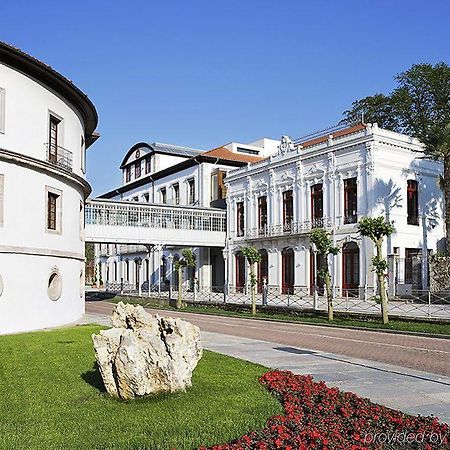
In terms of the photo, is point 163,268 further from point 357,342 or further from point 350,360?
point 350,360

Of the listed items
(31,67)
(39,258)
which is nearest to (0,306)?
(39,258)

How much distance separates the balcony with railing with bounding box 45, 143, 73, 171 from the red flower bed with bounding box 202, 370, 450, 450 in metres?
16.5

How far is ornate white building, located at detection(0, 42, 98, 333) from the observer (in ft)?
65.6

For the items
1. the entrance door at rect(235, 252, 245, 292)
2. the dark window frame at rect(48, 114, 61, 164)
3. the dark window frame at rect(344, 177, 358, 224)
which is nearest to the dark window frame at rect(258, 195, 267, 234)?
the entrance door at rect(235, 252, 245, 292)

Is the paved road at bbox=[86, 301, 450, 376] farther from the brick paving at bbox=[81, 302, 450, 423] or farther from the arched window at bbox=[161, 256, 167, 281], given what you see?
the arched window at bbox=[161, 256, 167, 281]

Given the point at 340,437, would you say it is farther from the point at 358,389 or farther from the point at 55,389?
the point at 55,389

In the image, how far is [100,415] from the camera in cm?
755

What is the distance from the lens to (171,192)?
187ft

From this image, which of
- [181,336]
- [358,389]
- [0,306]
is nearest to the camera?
[181,336]

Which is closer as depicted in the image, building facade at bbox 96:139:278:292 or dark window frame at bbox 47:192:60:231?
dark window frame at bbox 47:192:60:231

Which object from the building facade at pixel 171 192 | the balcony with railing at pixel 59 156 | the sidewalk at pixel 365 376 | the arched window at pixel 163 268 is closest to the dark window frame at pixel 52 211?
the balcony with railing at pixel 59 156

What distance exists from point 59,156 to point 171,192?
33921 mm

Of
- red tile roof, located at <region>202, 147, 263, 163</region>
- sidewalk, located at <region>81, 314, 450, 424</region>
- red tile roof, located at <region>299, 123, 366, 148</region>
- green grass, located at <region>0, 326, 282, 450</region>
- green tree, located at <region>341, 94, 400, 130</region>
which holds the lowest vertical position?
sidewalk, located at <region>81, 314, 450, 424</region>

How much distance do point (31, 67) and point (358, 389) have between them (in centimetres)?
1667
